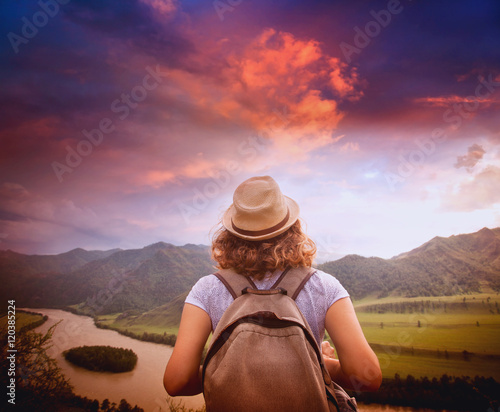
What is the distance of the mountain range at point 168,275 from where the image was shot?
14219 mm

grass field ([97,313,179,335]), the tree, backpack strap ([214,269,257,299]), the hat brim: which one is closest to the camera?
backpack strap ([214,269,257,299])

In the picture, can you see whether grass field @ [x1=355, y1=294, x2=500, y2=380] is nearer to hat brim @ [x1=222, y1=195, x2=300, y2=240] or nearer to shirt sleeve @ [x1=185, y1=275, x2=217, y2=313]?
hat brim @ [x1=222, y1=195, x2=300, y2=240]

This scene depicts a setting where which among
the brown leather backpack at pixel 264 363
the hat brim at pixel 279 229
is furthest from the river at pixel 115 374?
the brown leather backpack at pixel 264 363

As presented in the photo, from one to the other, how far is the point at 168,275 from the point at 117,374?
10.7 metres

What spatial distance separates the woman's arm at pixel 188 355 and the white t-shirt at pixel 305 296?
0.30 ft

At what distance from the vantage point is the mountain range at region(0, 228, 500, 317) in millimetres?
14219

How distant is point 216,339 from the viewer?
1.60 metres

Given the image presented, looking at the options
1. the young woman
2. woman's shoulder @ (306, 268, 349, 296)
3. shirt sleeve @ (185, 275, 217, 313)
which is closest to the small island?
the young woman

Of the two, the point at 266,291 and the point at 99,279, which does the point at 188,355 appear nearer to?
the point at 266,291

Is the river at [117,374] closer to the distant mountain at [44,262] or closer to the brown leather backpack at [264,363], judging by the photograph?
the distant mountain at [44,262]

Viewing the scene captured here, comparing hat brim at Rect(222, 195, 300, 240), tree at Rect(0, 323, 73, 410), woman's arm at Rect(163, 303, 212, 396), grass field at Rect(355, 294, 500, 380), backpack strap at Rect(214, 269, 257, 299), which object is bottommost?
grass field at Rect(355, 294, 500, 380)

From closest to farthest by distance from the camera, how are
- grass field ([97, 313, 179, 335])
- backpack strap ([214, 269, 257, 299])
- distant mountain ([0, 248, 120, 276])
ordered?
backpack strap ([214, 269, 257, 299]), grass field ([97, 313, 179, 335]), distant mountain ([0, 248, 120, 276])

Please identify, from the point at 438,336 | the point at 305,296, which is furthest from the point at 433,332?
the point at 305,296

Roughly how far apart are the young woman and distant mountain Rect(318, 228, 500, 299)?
791 inches
